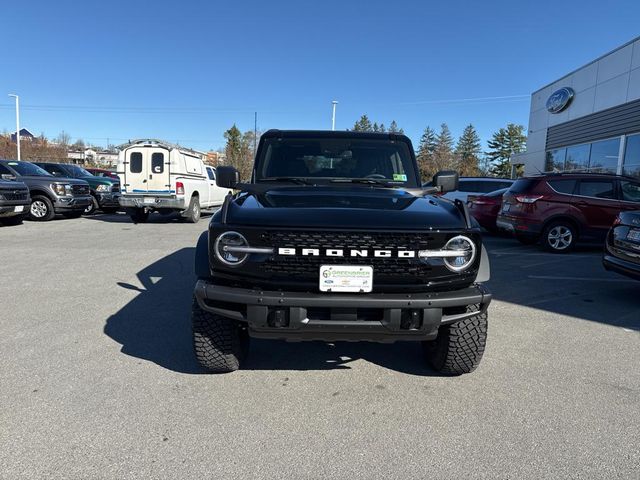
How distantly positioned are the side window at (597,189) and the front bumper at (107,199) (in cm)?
1398

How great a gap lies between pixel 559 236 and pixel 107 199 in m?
14.1

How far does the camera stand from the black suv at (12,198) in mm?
10719

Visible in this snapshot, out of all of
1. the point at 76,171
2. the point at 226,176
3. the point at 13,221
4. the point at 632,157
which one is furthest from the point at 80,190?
the point at 632,157

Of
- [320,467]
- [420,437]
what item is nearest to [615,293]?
[420,437]

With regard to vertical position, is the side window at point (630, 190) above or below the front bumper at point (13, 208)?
above

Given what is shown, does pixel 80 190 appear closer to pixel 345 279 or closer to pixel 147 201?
pixel 147 201

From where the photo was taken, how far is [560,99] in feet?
72.1

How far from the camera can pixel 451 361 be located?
10.4ft

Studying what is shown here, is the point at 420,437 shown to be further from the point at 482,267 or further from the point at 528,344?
the point at 528,344

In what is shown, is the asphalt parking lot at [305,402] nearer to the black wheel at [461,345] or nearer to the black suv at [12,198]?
the black wheel at [461,345]

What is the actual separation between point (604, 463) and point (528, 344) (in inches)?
69.7

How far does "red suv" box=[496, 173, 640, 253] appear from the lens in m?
9.04

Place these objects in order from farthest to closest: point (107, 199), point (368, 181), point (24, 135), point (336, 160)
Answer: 1. point (24, 135)
2. point (107, 199)
3. point (336, 160)
4. point (368, 181)

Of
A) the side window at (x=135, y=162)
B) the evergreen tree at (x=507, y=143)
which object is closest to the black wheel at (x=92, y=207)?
the side window at (x=135, y=162)
